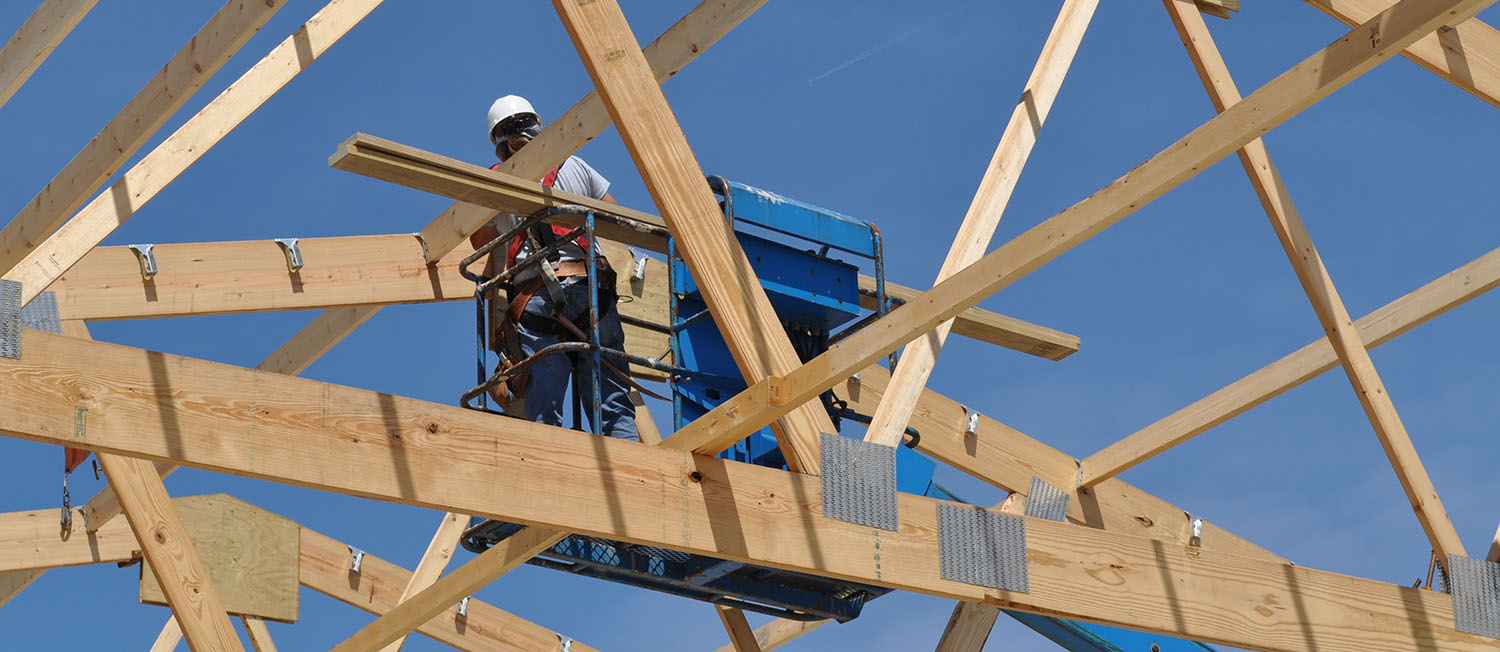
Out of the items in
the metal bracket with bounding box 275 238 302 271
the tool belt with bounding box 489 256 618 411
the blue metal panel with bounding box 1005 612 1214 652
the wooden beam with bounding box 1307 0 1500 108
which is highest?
the wooden beam with bounding box 1307 0 1500 108

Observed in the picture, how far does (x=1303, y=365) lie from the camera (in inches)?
341

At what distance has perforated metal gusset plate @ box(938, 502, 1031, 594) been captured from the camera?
6258mm

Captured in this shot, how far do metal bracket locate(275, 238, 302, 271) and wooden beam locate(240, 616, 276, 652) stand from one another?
Answer: 2.82 metres

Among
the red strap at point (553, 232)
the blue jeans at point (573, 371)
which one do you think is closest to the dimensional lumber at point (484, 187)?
the red strap at point (553, 232)

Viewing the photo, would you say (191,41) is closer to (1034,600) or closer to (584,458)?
(584,458)

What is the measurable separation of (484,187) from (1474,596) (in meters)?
4.40

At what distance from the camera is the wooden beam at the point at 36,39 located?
5.64 metres

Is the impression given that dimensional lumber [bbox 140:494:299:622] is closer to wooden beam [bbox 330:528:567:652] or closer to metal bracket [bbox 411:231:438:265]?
metal bracket [bbox 411:231:438:265]

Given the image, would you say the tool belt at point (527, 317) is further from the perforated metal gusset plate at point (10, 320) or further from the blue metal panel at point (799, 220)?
the perforated metal gusset plate at point (10, 320)

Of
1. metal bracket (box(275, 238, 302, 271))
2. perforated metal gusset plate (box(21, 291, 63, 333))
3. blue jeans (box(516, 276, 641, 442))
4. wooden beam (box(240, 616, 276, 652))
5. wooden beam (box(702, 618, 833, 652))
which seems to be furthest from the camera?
wooden beam (box(702, 618, 833, 652))

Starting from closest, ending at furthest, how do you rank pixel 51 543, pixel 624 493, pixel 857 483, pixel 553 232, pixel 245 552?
pixel 624 493 < pixel 857 483 < pixel 553 232 < pixel 51 543 < pixel 245 552

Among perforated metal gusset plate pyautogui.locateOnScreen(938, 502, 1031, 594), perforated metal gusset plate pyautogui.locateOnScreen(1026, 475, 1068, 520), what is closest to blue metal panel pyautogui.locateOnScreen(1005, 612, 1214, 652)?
perforated metal gusset plate pyautogui.locateOnScreen(1026, 475, 1068, 520)

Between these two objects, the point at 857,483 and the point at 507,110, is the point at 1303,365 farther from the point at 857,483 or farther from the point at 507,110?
the point at 507,110

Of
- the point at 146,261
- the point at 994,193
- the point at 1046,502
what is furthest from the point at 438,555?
the point at 994,193
